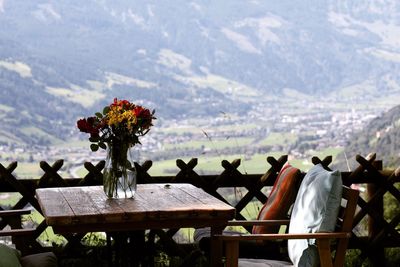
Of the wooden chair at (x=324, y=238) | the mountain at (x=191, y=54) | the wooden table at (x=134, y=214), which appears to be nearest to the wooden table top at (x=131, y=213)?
the wooden table at (x=134, y=214)

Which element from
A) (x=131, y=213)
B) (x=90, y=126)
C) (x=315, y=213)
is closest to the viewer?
(x=131, y=213)

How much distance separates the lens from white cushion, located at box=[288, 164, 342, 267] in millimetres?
3537

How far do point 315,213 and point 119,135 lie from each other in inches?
41.3

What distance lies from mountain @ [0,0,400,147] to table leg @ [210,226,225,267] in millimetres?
19188

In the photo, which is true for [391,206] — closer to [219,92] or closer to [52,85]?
[52,85]

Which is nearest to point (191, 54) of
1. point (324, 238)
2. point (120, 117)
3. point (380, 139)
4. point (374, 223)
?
point (380, 139)

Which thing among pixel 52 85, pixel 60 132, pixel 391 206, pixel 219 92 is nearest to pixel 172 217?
pixel 391 206

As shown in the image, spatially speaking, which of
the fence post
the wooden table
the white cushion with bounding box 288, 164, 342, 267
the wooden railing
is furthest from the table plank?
the fence post

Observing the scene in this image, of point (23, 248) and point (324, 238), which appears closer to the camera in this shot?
point (324, 238)

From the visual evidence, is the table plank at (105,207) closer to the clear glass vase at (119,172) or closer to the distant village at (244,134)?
the clear glass vase at (119,172)

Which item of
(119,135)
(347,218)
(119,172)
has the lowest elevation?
(347,218)

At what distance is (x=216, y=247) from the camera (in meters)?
3.62

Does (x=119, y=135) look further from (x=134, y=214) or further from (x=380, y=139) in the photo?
(x=380, y=139)

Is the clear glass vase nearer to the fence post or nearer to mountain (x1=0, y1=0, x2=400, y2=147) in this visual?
the fence post
